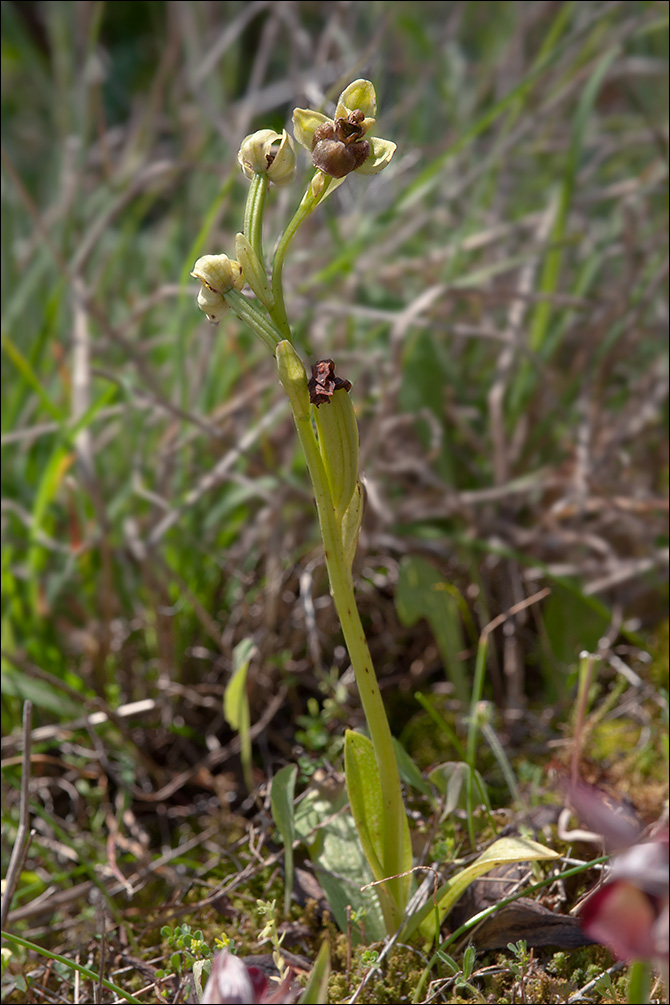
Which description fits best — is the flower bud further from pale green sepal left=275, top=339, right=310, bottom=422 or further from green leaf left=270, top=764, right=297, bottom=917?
green leaf left=270, top=764, right=297, bottom=917

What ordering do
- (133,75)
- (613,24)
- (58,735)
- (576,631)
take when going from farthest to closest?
(133,75) < (613,24) < (576,631) < (58,735)

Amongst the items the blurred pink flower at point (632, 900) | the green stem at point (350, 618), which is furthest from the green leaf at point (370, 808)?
the blurred pink flower at point (632, 900)

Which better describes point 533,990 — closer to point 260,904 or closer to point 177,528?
point 260,904

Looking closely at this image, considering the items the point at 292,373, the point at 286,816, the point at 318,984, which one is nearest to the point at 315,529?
the point at 286,816

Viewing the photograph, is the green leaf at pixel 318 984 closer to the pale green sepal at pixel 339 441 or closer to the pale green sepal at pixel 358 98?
the pale green sepal at pixel 339 441

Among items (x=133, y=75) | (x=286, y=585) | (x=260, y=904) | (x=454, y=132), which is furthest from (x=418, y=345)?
→ (x=133, y=75)

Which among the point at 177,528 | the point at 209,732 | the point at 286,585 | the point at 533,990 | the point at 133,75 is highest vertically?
the point at 133,75

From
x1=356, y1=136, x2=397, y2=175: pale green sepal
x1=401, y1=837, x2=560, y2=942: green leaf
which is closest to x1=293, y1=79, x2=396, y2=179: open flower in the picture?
x1=356, y1=136, x2=397, y2=175: pale green sepal

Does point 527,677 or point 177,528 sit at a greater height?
point 177,528
